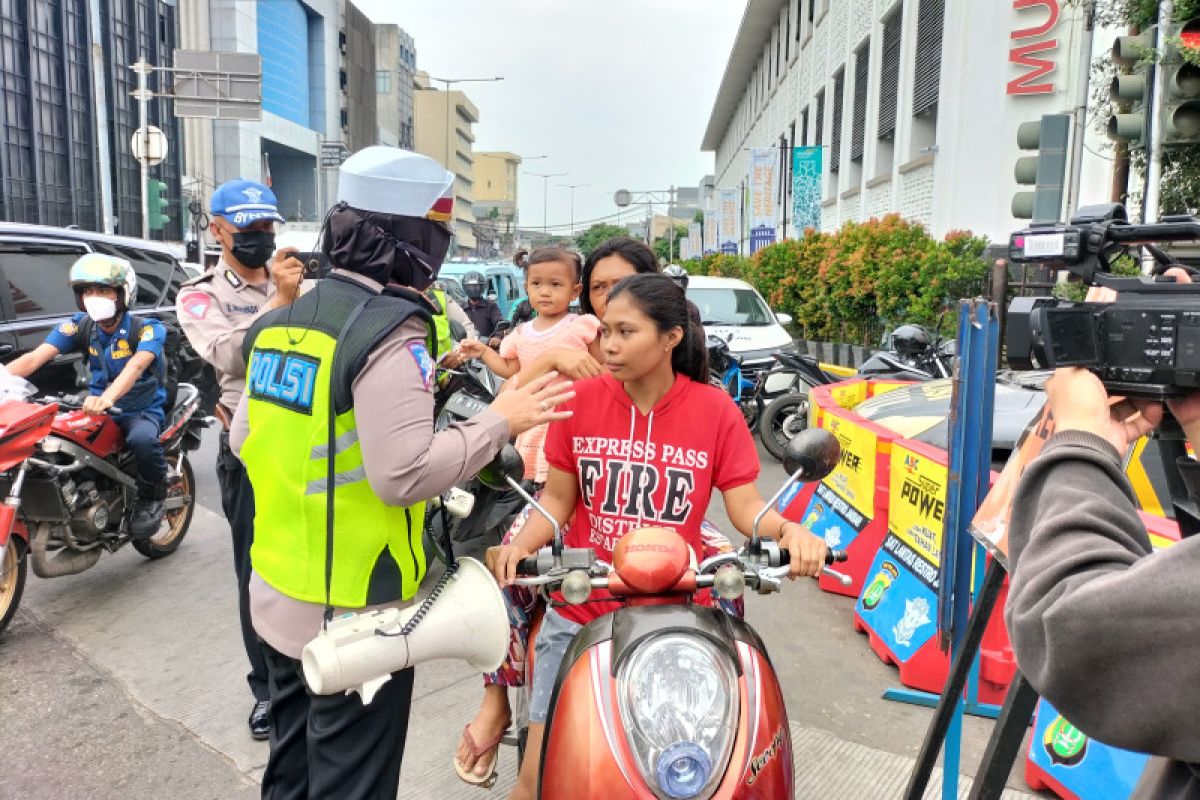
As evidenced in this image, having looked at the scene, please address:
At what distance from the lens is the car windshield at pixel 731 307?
11094 mm

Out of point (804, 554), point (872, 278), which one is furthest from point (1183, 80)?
point (872, 278)

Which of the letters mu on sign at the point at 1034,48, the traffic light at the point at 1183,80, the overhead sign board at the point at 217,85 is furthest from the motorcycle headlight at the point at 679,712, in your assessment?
the overhead sign board at the point at 217,85

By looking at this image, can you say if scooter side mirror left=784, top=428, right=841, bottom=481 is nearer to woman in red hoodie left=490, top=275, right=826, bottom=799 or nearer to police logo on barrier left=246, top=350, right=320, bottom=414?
woman in red hoodie left=490, top=275, right=826, bottom=799

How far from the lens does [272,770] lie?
2365 mm

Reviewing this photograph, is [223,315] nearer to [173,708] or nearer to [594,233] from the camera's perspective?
[173,708]

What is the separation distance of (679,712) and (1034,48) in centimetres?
1255

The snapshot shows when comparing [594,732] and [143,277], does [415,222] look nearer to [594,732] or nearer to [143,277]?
[594,732]

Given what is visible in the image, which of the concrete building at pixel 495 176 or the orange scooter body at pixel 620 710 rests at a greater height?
the concrete building at pixel 495 176

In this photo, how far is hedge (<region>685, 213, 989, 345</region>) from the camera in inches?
439

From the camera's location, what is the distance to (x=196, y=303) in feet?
11.3

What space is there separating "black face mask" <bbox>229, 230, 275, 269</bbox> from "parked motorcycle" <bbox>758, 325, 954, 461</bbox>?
484 cm

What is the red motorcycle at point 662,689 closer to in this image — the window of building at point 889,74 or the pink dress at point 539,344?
the pink dress at point 539,344

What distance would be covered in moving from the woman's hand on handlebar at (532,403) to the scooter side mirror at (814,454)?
1.89 feet

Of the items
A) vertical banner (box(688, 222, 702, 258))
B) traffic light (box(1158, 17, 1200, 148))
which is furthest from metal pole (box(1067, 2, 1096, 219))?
vertical banner (box(688, 222, 702, 258))
